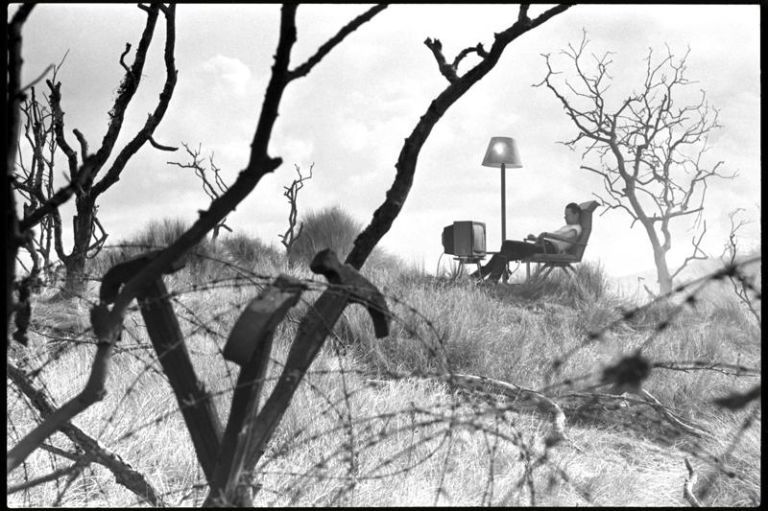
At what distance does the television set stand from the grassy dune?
71.8 inches

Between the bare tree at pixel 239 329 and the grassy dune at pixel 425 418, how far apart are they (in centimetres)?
9

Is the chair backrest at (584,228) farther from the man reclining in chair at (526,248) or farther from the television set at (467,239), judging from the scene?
the television set at (467,239)

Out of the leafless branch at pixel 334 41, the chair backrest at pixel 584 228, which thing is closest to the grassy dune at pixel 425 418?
the leafless branch at pixel 334 41

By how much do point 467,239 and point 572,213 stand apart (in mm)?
2300

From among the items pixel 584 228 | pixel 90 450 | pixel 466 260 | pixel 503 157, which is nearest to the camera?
pixel 90 450

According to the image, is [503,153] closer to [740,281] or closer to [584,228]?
[584,228]

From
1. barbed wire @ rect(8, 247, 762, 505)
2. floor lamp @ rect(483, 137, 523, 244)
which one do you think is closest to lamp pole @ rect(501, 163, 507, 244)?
floor lamp @ rect(483, 137, 523, 244)

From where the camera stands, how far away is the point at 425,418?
438cm

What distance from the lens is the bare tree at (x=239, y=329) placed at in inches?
63.2

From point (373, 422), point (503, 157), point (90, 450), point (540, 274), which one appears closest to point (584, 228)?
point (540, 274)

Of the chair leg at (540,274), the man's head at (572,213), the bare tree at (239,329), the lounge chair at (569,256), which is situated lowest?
the chair leg at (540,274)

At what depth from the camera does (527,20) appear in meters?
2.61

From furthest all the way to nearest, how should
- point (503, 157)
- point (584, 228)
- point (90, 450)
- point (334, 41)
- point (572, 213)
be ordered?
1. point (503, 157)
2. point (572, 213)
3. point (584, 228)
4. point (90, 450)
5. point (334, 41)

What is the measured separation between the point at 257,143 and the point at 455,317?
5159 millimetres
